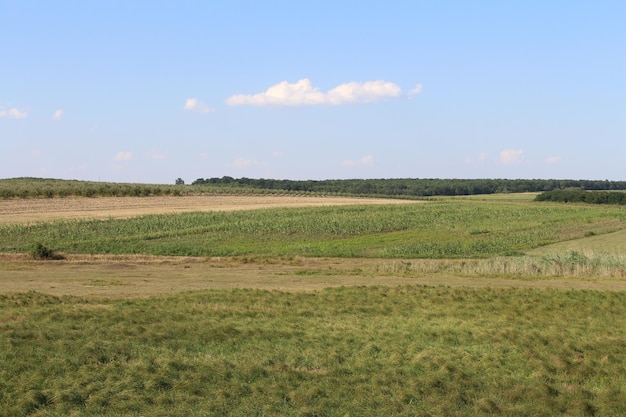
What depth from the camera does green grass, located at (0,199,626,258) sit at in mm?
50844

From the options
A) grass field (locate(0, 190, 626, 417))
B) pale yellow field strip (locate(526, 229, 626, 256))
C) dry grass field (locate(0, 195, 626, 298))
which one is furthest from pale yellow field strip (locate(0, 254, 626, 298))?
pale yellow field strip (locate(526, 229, 626, 256))

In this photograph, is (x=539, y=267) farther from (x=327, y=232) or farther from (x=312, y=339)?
(x=327, y=232)

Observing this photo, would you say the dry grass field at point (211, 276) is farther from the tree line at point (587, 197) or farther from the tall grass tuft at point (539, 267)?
the tree line at point (587, 197)

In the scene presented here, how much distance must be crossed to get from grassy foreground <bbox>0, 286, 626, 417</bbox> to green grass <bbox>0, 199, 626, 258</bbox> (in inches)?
1123

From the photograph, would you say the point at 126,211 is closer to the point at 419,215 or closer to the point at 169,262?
the point at 419,215

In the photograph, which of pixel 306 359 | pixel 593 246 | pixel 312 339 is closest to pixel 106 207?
pixel 593 246

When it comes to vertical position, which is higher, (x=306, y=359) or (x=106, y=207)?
(x=106, y=207)

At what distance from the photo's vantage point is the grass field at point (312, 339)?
1196 cm

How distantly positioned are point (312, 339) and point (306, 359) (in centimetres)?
201

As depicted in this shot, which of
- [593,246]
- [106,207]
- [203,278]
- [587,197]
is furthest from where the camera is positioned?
[587,197]

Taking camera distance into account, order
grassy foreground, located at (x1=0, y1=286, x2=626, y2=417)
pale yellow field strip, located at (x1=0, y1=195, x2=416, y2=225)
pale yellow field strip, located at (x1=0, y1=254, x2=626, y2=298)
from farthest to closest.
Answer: pale yellow field strip, located at (x1=0, y1=195, x2=416, y2=225)
pale yellow field strip, located at (x1=0, y1=254, x2=626, y2=298)
grassy foreground, located at (x1=0, y1=286, x2=626, y2=417)

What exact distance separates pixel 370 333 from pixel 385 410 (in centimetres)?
590

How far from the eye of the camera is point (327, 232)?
6272 cm

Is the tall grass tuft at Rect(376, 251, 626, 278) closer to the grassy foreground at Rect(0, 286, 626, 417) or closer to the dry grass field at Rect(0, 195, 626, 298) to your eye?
the dry grass field at Rect(0, 195, 626, 298)
